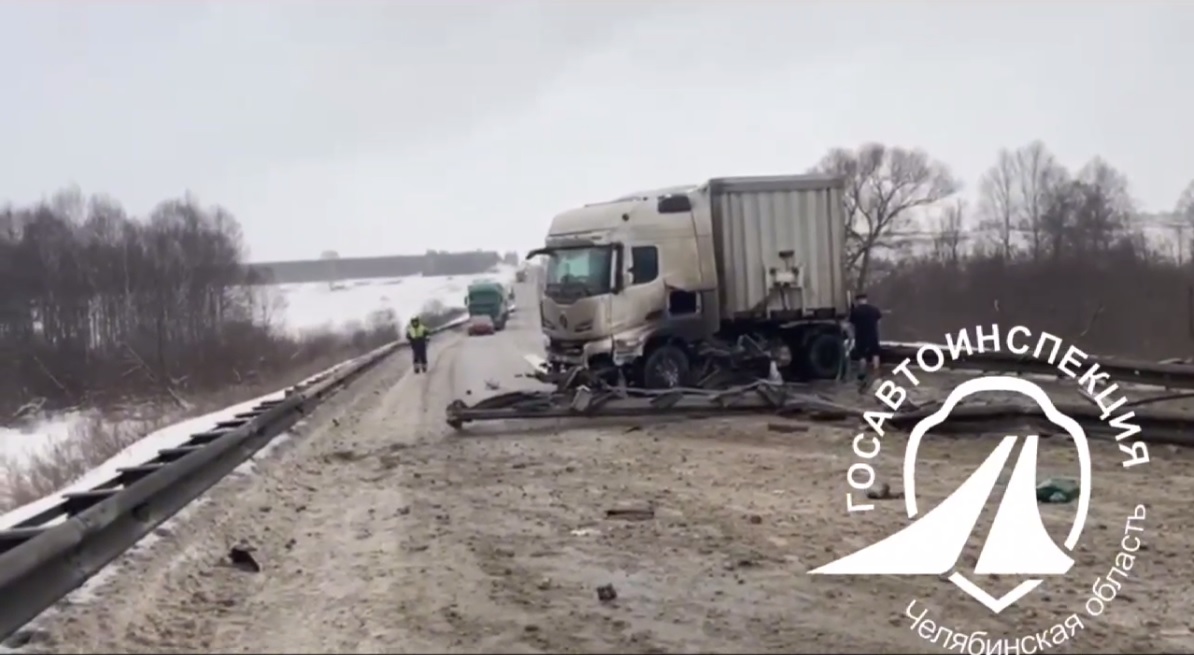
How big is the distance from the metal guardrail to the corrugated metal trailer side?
8326 mm

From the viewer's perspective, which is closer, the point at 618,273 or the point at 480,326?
the point at 618,273

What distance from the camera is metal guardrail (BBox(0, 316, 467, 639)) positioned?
4.82m

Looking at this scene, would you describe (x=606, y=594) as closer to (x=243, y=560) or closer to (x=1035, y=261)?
(x=243, y=560)

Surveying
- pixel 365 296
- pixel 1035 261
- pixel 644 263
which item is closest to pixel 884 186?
pixel 1035 261

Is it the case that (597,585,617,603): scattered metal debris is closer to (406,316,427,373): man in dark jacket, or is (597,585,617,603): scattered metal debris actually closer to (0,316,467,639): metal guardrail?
(0,316,467,639): metal guardrail

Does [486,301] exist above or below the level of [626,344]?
below

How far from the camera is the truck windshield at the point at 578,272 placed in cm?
1589

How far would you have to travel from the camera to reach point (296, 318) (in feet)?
231

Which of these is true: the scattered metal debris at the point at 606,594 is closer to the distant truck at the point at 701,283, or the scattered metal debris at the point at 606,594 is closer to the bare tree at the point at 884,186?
the distant truck at the point at 701,283

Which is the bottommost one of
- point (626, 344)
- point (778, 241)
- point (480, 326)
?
point (480, 326)
